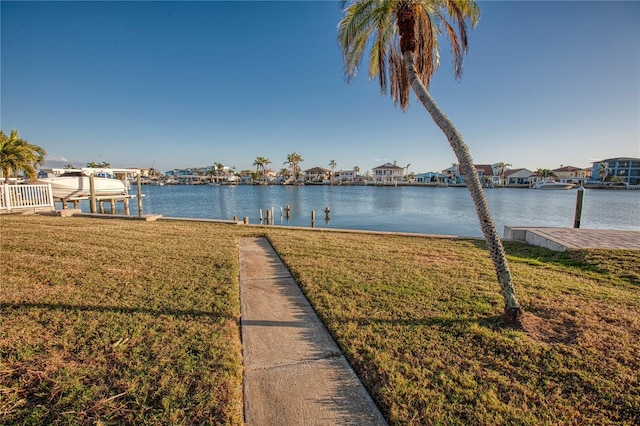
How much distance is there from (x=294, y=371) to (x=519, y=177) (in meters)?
123

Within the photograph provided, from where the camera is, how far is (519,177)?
10219cm

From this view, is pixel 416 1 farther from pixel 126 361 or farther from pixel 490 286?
pixel 126 361

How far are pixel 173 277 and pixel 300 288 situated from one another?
2382 millimetres

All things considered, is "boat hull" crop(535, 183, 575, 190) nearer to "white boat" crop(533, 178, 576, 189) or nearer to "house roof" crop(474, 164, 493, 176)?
"white boat" crop(533, 178, 576, 189)

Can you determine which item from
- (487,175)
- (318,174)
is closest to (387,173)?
(318,174)

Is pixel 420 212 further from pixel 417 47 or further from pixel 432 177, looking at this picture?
pixel 432 177

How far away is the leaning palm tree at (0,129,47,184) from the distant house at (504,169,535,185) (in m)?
120

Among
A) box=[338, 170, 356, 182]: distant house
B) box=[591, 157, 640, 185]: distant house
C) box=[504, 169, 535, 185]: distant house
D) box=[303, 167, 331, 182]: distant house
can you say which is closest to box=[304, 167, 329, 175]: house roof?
box=[303, 167, 331, 182]: distant house

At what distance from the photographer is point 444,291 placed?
4.93 metres

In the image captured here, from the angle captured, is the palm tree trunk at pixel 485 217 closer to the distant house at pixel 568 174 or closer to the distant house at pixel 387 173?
the distant house at pixel 387 173

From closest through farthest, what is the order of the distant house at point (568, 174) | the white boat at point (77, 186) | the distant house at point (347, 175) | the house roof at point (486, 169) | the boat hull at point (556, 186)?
the white boat at point (77, 186), the boat hull at point (556, 186), the distant house at point (568, 174), the house roof at point (486, 169), the distant house at point (347, 175)

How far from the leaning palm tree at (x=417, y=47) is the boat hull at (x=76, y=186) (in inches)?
971

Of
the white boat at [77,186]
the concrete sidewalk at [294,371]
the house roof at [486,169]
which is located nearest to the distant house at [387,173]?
the house roof at [486,169]

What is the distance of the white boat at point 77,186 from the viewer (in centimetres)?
2231
